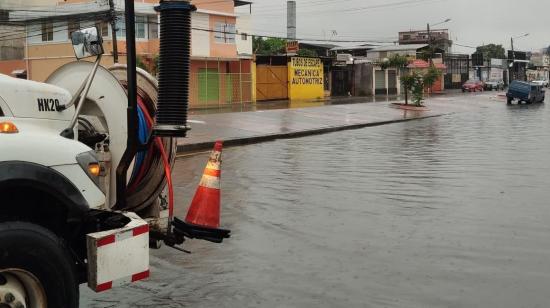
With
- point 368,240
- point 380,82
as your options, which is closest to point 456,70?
point 380,82

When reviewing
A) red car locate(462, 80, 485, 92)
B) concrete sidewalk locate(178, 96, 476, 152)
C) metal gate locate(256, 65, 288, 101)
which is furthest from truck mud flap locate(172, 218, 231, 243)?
red car locate(462, 80, 485, 92)

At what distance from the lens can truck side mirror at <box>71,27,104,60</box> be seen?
377cm

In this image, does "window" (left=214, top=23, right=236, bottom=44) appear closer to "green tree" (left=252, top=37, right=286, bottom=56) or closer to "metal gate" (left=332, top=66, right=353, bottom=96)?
"metal gate" (left=332, top=66, right=353, bottom=96)

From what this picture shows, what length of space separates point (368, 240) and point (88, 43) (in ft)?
12.6

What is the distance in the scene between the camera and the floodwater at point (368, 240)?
15.9 feet

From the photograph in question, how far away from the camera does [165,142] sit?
465 centimetres

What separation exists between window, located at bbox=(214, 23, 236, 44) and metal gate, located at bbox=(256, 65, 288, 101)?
10.5ft

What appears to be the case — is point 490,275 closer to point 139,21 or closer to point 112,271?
point 112,271

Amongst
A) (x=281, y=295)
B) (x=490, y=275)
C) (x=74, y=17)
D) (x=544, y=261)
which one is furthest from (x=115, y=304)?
(x=74, y=17)

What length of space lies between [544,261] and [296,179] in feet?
18.7

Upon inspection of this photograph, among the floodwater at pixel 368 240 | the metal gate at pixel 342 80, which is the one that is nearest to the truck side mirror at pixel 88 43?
the floodwater at pixel 368 240

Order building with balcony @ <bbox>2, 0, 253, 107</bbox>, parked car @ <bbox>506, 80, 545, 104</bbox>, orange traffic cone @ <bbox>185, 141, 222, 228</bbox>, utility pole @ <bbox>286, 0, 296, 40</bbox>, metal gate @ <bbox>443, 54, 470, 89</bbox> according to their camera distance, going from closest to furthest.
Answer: orange traffic cone @ <bbox>185, 141, 222, 228</bbox>
building with balcony @ <bbox>2, 0, 253, 107</bbox>
parked car @ <bbox>506, 80, 545, 104</bbox>
utility pole @ <bbox>286, 0, 296, 40</bbox>
metal gate @ <bbox>443, 54, 470, 89</bbox>

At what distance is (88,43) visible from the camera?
377 centimetres

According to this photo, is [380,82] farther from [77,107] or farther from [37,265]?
[37,265]
